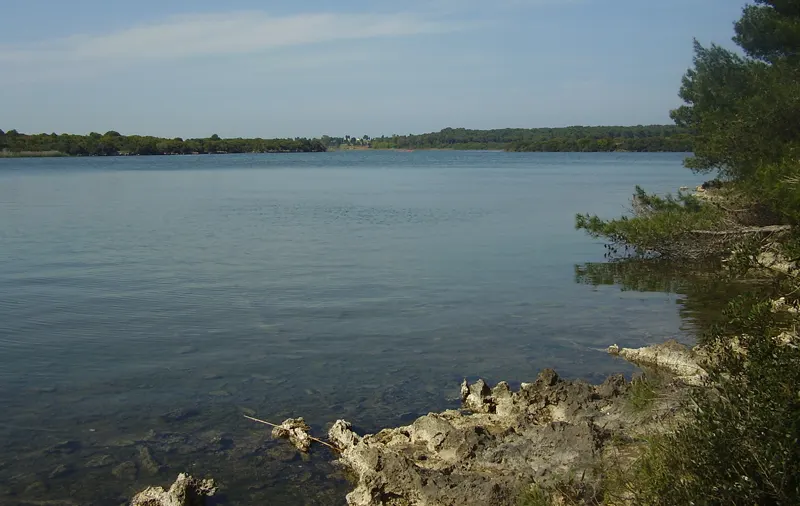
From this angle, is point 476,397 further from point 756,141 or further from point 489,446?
point 756,141

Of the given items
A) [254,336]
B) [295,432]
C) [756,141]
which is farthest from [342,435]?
[756,141]

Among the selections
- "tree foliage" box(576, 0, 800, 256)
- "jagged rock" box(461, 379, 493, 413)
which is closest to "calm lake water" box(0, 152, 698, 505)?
"jagged rock" box(461, 379, 493, 413)

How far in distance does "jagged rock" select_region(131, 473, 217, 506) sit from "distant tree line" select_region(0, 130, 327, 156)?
150334 mm

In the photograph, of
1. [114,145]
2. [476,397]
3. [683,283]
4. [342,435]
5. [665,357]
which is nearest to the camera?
[342,435]

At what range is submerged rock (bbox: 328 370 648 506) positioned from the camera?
7.01 meters

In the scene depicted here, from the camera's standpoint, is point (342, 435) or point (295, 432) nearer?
point (342, 435)

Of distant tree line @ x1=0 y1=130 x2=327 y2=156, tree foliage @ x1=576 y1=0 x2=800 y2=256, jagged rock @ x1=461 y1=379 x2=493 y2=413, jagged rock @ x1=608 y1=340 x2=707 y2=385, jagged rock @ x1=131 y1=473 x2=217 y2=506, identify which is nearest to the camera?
jagged rock @ x1=131 y1=473 x2=217 y2=506

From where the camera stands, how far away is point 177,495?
7180mm

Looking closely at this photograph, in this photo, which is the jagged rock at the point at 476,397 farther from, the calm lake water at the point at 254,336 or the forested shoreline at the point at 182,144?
the forested shoreline at the point at 182,144

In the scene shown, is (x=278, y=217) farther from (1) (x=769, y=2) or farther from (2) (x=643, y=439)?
(2) (x=643, y=439)

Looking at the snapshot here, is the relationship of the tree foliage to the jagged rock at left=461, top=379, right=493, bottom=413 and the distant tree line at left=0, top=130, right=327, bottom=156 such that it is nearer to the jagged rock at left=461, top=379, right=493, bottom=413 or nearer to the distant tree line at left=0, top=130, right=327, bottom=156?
the jagged rock at left=461, top=379, right=493, bottom=413

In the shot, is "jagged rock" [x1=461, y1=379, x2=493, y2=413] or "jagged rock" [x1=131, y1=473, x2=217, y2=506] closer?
"jagged rock" [x1=131, y1=473, x2=217, y2=506]

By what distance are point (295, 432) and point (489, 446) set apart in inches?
93.0

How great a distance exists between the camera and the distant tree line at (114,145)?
481 ft
